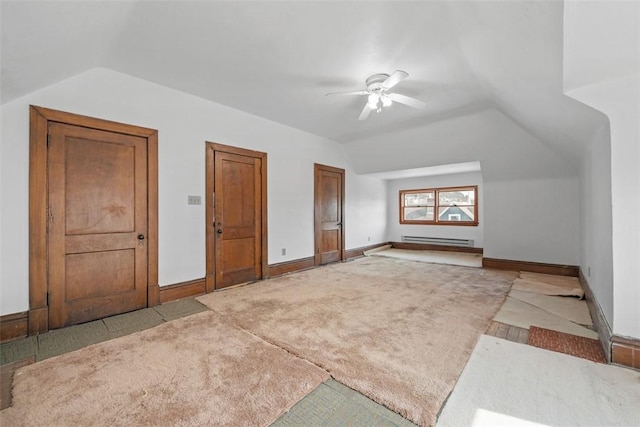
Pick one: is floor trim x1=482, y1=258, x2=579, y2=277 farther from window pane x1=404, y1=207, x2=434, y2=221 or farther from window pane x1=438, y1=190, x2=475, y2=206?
window pane x1=404, y1=207, x2=434, y2=221

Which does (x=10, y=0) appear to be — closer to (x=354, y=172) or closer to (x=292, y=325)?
(x=292, y=325)

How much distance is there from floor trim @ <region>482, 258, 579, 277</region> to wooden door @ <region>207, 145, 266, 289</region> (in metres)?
4.46

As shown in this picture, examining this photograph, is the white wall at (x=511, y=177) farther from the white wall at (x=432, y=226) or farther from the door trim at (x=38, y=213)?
the door trim at (x=38, y=213)

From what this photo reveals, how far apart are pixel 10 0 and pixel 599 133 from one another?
13.9 feet

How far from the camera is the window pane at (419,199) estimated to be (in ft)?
25.9

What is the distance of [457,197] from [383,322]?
5993 millimetres

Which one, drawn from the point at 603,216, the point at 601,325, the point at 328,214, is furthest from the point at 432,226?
the point at 601,325

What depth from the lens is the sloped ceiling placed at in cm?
181

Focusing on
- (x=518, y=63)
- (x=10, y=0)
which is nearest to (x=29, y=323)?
(x=10, y=0)

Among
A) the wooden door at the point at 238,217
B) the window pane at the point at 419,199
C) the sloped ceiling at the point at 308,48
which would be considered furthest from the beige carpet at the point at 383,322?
the window pane at the point at 419,199

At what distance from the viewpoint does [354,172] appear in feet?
21.8

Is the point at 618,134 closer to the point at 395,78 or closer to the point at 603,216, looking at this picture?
the point at 603,216

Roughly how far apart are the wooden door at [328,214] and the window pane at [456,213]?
3.36 meters

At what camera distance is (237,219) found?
4.17 metres
